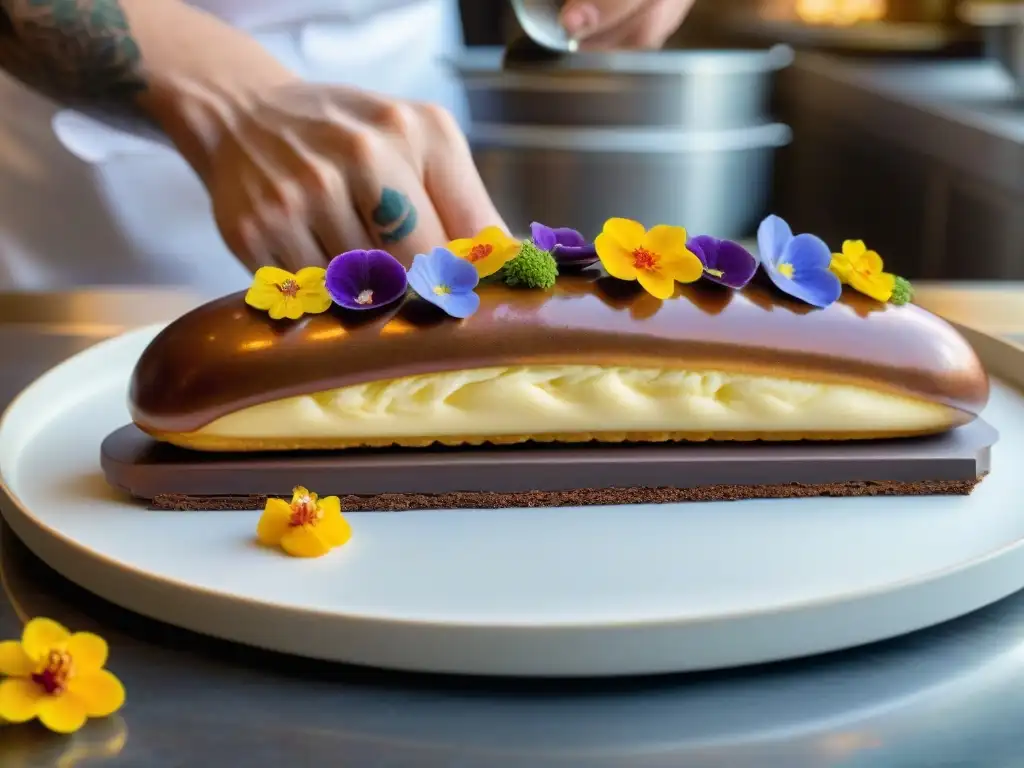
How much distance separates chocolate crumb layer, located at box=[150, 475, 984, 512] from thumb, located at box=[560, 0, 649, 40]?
45.6 inches

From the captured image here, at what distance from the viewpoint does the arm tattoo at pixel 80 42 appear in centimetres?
108

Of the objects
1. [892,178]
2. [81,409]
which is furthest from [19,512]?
[892,178]

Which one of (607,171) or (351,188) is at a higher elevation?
(351,188)

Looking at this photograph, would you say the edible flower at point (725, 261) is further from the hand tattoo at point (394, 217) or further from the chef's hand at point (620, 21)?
the chef's hand at point (620, 21)

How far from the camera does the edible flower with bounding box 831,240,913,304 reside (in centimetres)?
66

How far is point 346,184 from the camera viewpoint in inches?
36.9

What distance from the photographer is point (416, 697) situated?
1.51 feet

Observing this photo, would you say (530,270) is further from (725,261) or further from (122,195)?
(122,195)

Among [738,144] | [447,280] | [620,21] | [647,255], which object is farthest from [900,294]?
[738,144]

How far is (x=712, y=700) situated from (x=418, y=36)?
54.6 inches

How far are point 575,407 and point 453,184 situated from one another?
38 centimetres

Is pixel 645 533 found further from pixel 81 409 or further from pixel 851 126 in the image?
pixel 851 126

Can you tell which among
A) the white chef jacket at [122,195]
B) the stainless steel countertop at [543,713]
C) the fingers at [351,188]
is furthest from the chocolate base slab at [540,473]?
the white chef jacket at [122,195]

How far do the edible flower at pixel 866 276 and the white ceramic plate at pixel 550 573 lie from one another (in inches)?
4.8
